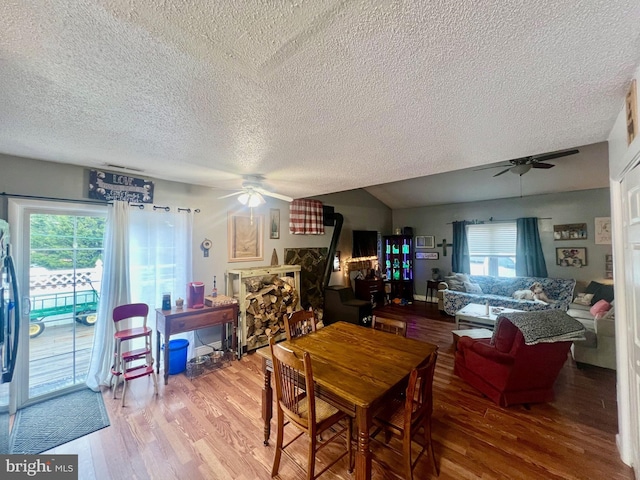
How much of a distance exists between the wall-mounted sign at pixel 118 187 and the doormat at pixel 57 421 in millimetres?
2010

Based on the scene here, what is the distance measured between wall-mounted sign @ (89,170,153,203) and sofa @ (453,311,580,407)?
4003 millimetres

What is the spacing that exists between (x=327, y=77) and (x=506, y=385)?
9.65ft

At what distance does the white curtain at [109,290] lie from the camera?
2.74m

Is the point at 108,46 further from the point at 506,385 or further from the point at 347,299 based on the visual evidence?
the point at 347,299

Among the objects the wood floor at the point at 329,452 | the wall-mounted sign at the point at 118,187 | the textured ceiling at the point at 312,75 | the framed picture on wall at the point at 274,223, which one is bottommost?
the wood floor at the point at 329,452

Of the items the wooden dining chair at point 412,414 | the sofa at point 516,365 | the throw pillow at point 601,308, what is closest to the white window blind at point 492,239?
the throw pillow at point 601,308

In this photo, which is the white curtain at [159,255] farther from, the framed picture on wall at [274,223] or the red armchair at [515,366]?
the red armchair at [515,366]

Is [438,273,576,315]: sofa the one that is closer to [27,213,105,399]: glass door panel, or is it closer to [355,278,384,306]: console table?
[355,278,384,306]: console table

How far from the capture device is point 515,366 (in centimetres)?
234

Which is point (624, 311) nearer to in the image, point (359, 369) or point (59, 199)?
point (359, 369)

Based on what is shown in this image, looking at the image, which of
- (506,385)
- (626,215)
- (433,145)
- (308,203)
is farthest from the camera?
(308,203)

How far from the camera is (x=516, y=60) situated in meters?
1.08

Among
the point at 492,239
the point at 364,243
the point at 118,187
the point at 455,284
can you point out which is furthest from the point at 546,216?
the point at 118,187

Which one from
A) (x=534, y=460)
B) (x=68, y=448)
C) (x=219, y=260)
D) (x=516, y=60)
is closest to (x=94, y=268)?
(x=219, y=260)
